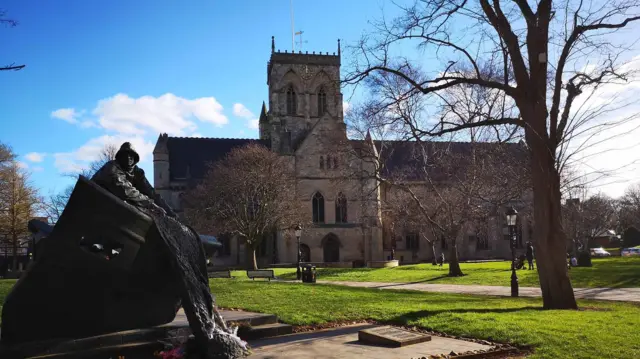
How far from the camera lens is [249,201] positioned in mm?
41562

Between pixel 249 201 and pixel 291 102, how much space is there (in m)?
23.0

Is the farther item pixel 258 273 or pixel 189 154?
pixel 189 154

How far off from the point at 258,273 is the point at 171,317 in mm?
19935

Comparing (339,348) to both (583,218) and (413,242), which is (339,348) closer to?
(583,218)

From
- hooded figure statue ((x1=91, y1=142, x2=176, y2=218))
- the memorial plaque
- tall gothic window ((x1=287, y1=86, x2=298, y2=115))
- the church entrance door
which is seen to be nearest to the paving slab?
the memorial plaque

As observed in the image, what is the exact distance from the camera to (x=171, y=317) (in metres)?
7.76

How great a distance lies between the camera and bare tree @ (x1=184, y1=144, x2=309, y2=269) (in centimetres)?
4134

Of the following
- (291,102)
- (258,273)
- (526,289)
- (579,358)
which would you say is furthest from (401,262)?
(579,358)

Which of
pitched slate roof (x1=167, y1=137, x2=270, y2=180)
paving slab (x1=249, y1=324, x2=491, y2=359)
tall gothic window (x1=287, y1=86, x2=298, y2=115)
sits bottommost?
paving slab (x1=249, y1=324, x2=491, y2=359)

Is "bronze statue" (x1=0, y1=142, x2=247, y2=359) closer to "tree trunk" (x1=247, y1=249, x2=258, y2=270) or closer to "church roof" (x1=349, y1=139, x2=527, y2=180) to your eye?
"church roof" (x1=349, y1=139, x2=527, y2=180)

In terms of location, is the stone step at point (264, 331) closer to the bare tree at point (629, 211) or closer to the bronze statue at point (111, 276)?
the bronze statue at point (111, 276)

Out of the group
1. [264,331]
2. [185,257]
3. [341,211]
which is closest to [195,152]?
[341,211]

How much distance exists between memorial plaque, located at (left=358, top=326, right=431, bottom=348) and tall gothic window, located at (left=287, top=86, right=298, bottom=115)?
53.9 m

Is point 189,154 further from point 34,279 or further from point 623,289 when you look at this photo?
point 34,279
